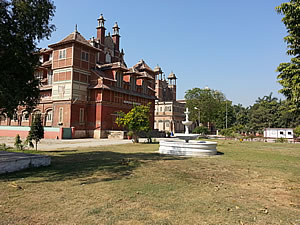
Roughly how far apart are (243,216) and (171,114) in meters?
52.3

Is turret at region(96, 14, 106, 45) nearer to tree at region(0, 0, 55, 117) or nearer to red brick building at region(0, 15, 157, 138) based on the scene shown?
red brick building at region(0, 15, 157, 138)

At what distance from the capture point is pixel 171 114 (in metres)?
56.5

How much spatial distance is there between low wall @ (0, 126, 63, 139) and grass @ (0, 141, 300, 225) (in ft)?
69.0

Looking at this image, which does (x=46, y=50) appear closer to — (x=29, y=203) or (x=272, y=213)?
(x=29, y=203)

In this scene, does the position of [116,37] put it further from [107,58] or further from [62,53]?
[62,53]

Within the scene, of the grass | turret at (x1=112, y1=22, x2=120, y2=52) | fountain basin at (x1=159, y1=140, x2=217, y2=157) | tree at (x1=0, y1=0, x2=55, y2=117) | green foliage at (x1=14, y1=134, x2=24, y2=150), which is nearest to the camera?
the grass

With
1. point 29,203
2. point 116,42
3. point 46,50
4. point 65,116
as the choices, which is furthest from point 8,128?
point 29,203

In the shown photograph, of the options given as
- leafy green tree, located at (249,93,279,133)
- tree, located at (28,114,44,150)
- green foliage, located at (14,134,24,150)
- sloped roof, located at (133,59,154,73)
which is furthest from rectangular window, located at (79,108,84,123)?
leafy green tree, located at (249,93,279,133)

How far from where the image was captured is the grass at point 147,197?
4203 millimetres

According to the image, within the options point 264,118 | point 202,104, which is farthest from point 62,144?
point 264,118

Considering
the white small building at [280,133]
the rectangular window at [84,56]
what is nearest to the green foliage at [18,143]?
the rectangular window at [84,56]

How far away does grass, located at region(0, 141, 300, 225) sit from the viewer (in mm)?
4203

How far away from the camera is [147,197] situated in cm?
537

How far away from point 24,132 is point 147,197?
3012 centimetres
